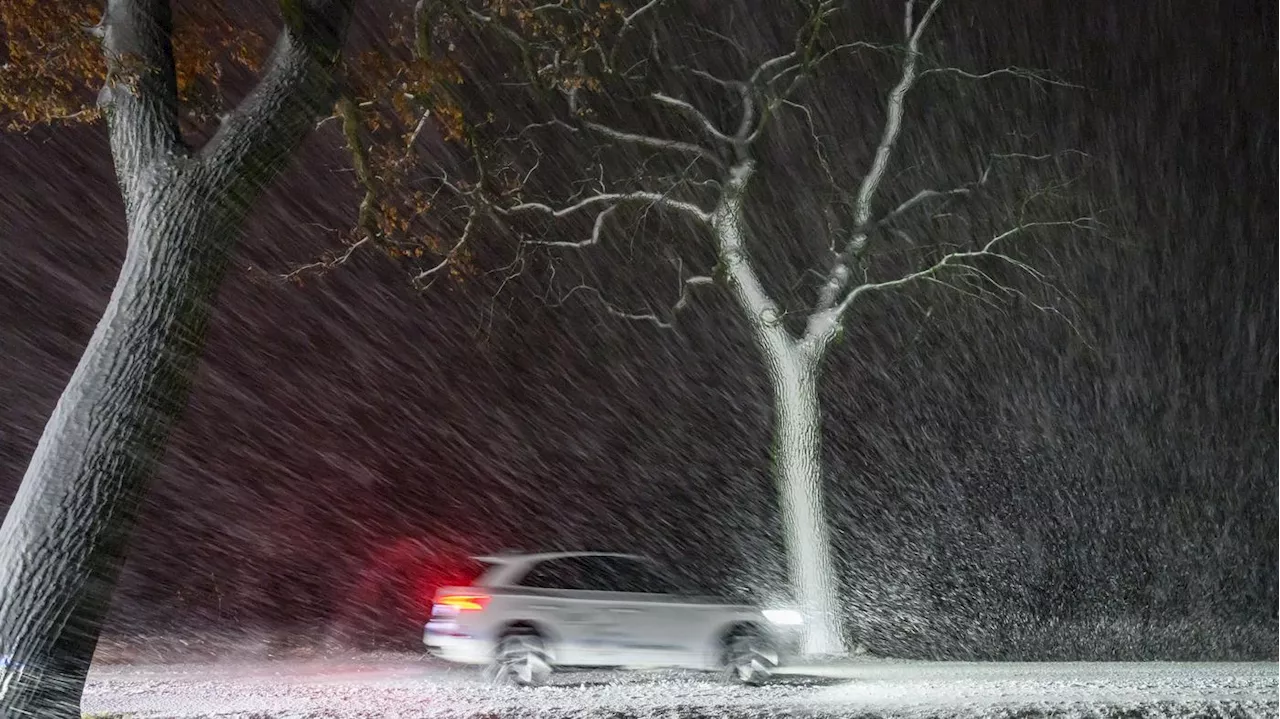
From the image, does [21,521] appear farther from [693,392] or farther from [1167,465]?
[1167,465]

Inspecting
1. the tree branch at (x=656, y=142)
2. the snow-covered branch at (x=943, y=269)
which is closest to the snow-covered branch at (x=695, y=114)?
the tree branch at (x=656, y=142)

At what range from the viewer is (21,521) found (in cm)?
520

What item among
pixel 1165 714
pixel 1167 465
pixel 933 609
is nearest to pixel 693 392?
pixel 933 609

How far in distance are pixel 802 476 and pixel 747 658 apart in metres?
3.80

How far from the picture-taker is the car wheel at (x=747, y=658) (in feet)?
31.6

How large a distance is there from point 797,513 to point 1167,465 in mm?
13687

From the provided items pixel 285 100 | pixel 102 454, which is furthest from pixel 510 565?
pixel 285 100

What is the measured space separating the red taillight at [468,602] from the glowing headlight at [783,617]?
2.96m

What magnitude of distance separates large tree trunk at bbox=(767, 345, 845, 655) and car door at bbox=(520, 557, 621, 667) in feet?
13.8

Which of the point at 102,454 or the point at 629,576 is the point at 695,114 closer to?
the point at 629,576

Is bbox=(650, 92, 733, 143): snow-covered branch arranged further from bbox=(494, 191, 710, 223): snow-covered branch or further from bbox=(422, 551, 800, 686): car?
bbox=(422, 551, 800, 686): car

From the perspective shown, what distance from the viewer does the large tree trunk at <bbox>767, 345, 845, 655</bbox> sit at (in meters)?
12.7

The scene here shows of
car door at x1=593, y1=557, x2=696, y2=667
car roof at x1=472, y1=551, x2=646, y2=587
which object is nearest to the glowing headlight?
car door at x1=593, y1=557, x2=696, y2=667

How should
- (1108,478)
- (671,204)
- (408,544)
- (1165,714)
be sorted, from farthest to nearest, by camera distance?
(1108,478) < (408,544) < (671,204) < (1165,714)
